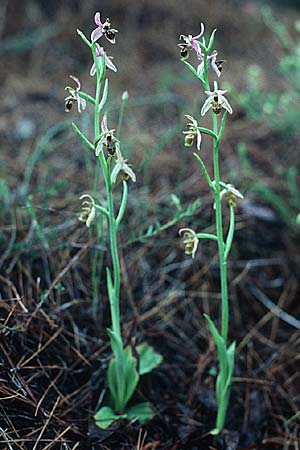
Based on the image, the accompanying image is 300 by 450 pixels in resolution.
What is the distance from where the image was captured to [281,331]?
A: 239cm

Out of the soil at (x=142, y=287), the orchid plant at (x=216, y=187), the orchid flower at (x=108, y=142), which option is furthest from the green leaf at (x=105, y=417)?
the orchid flower at (x=108, y=142)

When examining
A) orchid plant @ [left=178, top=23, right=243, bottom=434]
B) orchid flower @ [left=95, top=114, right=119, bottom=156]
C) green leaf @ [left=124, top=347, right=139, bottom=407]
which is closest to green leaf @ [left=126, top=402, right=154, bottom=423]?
green leaf @ [left=124, top=347, right=139, bottom=407]

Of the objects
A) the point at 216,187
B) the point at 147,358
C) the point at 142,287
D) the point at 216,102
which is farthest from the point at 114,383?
the point at 216,102

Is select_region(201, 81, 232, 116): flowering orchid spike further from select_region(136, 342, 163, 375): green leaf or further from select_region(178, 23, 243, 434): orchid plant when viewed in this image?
select_region(136, 342, 163, 375): green leaf

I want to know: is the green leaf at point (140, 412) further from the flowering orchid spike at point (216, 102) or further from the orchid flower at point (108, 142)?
the flowering orchid spike at point (216, 102)

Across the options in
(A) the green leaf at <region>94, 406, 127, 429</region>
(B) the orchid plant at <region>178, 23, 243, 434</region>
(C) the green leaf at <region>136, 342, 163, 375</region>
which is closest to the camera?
(B) the orchid plant at <region>178, 23, 243, 434</region>

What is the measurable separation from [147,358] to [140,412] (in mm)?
195

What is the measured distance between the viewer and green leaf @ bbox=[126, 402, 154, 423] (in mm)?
1795

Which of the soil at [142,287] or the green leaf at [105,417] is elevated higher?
the soil at [142,287]

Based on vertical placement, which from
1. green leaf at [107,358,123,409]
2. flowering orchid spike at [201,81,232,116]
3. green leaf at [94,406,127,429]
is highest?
flowering orchid spike at [201,81,232,116]

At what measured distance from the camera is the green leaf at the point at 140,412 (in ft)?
5.89

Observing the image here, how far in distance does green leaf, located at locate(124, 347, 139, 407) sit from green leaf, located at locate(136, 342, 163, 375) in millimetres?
57

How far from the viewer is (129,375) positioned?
183 cm

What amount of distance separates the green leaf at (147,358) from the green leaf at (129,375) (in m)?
0.06
